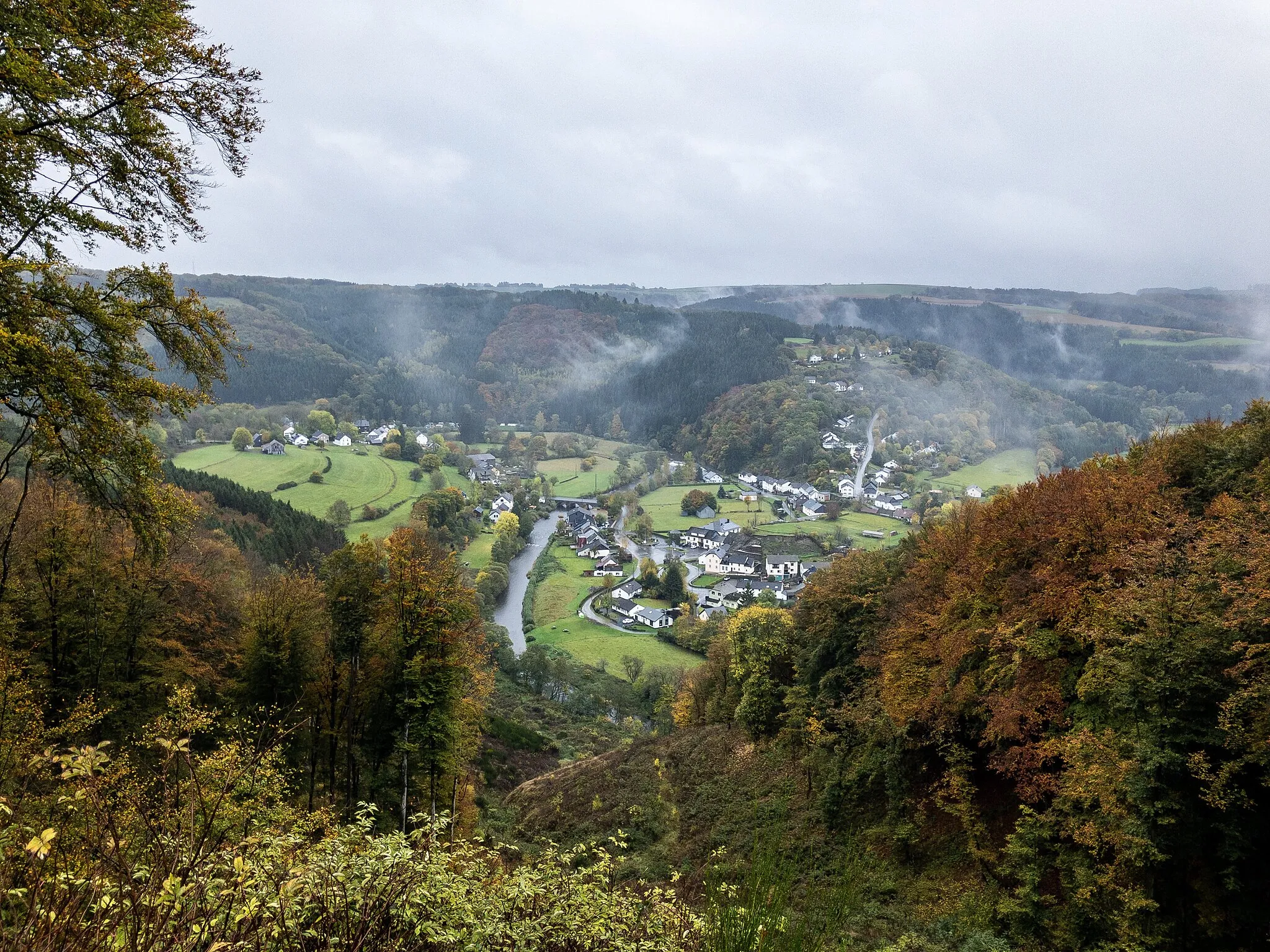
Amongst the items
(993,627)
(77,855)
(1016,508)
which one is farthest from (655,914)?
(1016,508)

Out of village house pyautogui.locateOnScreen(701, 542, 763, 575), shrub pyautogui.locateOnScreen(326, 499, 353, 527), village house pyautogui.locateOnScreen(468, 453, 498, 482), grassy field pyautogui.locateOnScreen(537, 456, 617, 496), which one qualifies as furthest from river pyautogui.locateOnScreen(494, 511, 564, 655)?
village house pyautogui.locateOnScreen(701, 542, 763, 575)

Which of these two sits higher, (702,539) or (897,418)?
(897,418)

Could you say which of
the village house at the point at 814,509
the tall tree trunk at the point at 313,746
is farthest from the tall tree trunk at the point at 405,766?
the village house at the point at 814,509

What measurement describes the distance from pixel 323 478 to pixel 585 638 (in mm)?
45780

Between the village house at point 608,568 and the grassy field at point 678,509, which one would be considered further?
the grassy field at point 678,509

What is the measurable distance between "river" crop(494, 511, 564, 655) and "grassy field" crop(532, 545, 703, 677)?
1864mm

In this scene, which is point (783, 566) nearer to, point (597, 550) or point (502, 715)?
point (597, 550)

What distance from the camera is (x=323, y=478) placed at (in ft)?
270

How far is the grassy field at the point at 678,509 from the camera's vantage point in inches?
3743

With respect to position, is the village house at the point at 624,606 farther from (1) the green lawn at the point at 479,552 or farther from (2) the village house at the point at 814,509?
(2) the village house at the point at 814,509

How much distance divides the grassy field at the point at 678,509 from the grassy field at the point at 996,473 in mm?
31263

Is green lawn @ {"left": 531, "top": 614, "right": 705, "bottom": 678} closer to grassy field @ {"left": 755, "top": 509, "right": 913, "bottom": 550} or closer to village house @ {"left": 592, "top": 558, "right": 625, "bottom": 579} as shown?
village house @ {"left": 592, "top": 558, "right": 625, "bottom": 579}

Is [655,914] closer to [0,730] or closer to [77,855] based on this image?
[77,855]

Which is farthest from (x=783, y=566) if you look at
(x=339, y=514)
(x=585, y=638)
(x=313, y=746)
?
(x=313, y=746)
